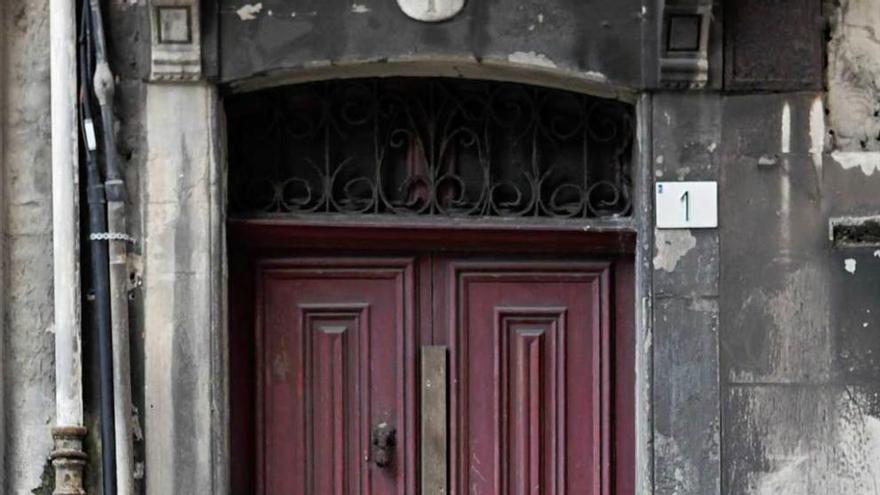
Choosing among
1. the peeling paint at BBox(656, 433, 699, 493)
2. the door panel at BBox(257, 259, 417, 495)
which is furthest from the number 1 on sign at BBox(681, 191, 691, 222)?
the door panel at BBox(257, 259, 417, 495)

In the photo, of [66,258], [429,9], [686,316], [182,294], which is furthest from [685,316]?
[66,258]

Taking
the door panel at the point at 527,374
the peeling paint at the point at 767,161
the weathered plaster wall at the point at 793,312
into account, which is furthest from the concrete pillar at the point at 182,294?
the peeling paint at the point at 767,161

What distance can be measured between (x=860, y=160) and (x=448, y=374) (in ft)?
5.92

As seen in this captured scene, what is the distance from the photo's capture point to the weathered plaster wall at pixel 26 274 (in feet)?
15.3

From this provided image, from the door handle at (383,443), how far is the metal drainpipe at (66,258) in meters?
1.12

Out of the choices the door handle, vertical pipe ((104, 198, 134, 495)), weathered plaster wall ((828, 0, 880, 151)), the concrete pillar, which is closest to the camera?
vertical pipe ((104, 198, 134, 495))

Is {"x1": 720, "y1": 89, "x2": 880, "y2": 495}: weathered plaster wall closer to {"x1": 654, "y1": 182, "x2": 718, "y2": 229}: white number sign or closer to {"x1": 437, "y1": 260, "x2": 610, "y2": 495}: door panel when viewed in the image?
{"x1": 654, "y1": 182, "x2": 718, "y2": 229}: white number sign

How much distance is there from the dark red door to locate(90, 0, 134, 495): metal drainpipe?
57 centimetres

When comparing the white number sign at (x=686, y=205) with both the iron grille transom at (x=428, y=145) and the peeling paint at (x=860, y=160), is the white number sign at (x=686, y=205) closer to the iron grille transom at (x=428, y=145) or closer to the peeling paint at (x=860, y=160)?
the iron grille transom at (x=428, y=145)

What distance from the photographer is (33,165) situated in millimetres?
4688

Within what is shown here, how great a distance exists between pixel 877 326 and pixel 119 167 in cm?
293

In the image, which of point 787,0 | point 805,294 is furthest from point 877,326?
point 787,0

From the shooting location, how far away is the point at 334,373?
491 cm

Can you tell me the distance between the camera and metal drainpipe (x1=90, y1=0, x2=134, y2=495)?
4.50 metres
